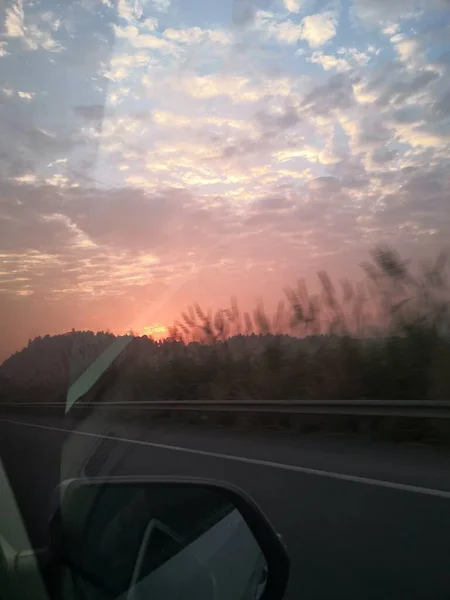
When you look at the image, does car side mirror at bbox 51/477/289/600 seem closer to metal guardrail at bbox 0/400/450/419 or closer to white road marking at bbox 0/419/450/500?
white road marking at bbox 0/419/450/500

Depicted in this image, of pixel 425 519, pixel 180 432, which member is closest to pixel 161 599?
pixel 425 519

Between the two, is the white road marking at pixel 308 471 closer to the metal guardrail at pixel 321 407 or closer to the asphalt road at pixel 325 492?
the asphalt road at pixel 325 492

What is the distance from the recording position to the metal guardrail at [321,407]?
34.2ft

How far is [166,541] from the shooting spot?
287 centimetres

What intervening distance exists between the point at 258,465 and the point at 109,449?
4.03m

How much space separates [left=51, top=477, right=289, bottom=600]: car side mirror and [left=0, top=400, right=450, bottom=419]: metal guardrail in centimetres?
796

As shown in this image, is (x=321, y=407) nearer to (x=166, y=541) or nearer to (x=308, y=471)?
(x=308, y=471)

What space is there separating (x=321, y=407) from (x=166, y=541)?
32.4 feet

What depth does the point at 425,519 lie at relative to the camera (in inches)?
234


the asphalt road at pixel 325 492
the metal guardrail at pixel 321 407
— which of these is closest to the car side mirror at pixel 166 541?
the asphalt road at pixel 325 492

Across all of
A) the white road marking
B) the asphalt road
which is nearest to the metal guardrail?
the asphalt road

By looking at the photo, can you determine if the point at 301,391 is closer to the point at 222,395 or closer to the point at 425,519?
the point at 222,395

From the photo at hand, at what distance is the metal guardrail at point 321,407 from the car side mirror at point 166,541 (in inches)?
314

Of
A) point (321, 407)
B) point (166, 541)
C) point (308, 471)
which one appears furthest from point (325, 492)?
point (321, 407)
